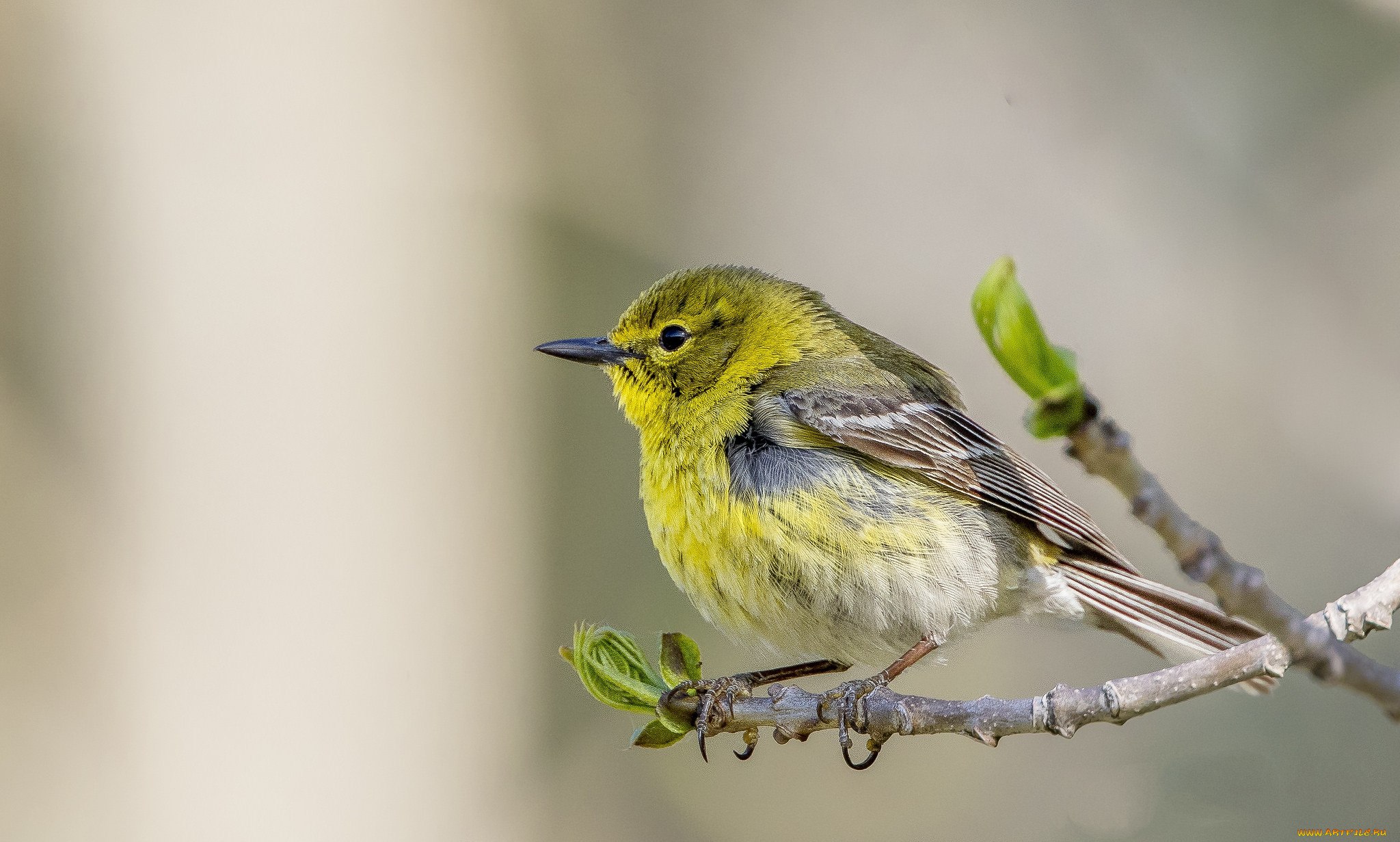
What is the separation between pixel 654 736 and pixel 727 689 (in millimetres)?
592

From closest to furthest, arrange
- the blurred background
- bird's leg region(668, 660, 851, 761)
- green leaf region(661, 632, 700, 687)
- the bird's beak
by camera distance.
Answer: green leaf region(661, 632, 700, 687), bird's leg region(668, 660, 851, 761), the bird's beak, the blurred background

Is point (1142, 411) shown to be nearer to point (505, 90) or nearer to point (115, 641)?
point (505, 90)

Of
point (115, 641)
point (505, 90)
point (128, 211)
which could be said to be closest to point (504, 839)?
point (115, 641)

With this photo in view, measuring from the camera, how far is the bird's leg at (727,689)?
277cm

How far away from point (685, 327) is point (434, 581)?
281 centimetres

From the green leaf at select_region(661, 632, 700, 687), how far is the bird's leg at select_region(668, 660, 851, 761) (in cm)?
3

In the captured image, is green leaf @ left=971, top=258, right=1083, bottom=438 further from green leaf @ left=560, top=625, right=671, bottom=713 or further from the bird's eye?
the bird's eye

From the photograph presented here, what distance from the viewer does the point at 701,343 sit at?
4152 mm

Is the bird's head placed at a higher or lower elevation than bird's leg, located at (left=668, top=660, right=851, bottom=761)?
higher

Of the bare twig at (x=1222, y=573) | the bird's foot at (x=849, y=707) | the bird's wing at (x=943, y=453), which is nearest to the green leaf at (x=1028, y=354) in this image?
the bare twig at (x=1222, y=573)

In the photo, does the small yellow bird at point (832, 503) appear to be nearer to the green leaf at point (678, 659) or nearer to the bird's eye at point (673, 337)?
the bird's eye at point (673, 337)

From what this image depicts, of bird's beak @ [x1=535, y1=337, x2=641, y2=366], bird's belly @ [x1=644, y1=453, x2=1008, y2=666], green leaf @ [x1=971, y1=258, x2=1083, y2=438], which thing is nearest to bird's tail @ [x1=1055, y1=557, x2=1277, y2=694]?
bird's belly @ [x1=644, y1=453, x2=1008, y2=666]

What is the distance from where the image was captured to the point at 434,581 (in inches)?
250

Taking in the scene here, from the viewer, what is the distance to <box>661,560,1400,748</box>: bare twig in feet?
5.51
